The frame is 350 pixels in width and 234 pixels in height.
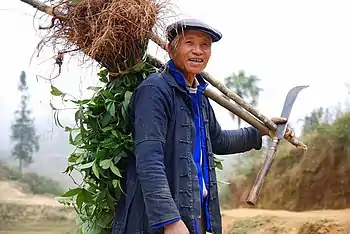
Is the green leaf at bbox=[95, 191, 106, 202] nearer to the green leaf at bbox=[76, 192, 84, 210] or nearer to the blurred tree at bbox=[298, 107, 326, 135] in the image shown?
the green leaf at bbox=[76, 192, 84, 210]

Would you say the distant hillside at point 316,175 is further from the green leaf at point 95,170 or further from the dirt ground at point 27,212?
the green leaf at point 95,170

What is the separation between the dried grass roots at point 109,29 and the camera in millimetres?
1698

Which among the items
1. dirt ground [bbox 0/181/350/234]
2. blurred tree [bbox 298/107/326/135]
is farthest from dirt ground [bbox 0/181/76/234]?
blurred tree [bbox 298/107/326/135]

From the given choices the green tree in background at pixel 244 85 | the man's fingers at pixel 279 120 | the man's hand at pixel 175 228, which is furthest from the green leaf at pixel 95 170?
the green tree in background at pixel 244 85

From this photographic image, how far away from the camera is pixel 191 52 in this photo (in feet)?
5.56

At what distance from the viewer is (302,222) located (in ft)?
17.1

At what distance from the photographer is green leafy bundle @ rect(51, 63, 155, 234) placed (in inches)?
67.3

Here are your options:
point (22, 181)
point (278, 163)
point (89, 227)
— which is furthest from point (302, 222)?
point (89, 227)

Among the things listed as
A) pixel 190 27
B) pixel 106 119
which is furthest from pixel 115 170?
pixel 190 27

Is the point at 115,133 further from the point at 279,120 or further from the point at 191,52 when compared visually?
the point at 279,120

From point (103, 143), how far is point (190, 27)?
0.41 metres

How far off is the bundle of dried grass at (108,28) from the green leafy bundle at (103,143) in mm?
60

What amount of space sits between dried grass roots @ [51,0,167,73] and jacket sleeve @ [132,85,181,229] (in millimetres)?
177

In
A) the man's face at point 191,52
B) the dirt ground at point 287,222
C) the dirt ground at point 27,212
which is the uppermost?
the man's face at point 191,52
